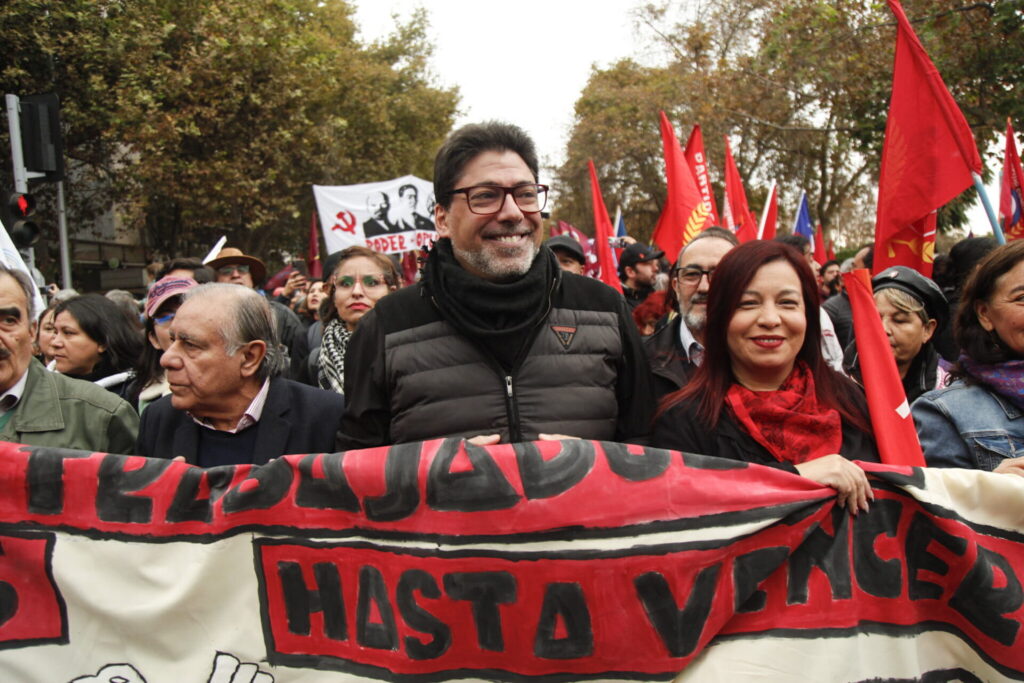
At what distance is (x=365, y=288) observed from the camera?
3.65 m

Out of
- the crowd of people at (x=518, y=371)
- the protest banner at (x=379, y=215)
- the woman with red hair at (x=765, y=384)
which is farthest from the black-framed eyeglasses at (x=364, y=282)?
the protest banner at (x=379, y=215)

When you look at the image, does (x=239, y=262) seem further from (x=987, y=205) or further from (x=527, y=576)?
(x=987, y=205)

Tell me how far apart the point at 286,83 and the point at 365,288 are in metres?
13.4

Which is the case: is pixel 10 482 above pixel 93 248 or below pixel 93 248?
Result: below

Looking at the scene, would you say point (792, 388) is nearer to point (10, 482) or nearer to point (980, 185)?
point (980, 185)

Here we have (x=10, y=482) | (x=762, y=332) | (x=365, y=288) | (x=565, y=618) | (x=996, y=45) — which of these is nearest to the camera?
(x=565, y=618)

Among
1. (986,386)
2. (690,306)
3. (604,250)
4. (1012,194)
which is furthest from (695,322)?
(604,250)

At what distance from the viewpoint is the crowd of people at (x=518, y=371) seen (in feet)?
6.86

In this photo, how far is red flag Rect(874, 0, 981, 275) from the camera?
10.3 ft

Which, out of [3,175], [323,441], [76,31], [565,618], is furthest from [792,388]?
[3,175]

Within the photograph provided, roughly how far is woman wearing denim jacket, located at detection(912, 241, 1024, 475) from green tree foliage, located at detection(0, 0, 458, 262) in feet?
38.6

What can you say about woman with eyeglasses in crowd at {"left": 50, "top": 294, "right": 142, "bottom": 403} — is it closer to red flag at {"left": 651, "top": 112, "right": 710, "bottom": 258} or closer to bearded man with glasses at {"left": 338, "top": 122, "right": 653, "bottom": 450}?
bearded man with glasses at {"left": 338, "top": 122, "right": 653, "bottom": 450}

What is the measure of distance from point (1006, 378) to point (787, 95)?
19.5 metres

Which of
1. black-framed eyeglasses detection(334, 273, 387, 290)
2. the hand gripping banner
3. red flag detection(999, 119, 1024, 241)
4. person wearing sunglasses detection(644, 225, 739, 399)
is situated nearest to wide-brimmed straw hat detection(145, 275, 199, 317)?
black-framed eyeglasses detection(334, 273, 387, 290)
